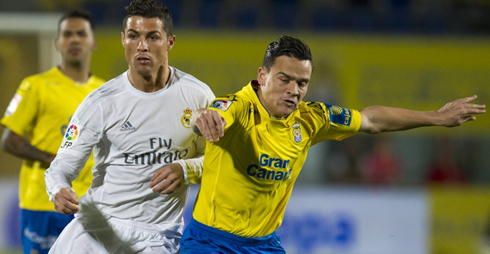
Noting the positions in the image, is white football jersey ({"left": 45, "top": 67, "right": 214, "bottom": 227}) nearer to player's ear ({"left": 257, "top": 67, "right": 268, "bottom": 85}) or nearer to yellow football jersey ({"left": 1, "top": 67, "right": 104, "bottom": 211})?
player's ear ({"left": 257, "top": 67, "right": 268, "bottom": 85})

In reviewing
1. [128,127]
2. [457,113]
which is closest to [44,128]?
[128,127]

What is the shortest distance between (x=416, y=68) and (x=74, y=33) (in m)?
7.97

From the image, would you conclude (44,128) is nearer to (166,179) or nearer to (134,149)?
(134,149)

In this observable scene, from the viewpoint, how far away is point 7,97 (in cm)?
1006

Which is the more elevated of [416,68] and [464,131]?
[416,68]

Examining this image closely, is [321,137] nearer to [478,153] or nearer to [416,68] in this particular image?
[416,68]

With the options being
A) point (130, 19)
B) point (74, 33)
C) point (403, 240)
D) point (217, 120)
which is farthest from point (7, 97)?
point (217, 120)

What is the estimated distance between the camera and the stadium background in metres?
9.81

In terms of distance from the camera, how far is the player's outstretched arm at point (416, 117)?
3896mm

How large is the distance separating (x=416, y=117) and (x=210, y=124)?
143cm

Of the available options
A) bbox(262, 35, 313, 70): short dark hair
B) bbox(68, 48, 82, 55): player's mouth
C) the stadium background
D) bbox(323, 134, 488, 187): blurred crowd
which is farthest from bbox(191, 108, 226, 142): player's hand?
bbox(323, 134, 488, 187): blurred crowd

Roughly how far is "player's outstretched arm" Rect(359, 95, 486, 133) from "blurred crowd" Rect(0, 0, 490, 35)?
8331 mm

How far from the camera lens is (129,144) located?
3.80m

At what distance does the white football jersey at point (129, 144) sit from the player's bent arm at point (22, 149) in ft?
4.25
